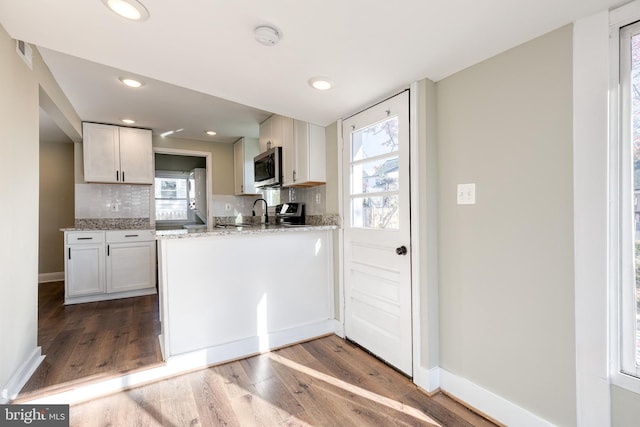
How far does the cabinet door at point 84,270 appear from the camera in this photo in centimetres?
351

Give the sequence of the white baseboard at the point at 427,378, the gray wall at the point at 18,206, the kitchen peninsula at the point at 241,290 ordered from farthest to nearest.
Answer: the kitchen peninsula at the point at 241,290
the white baseboard at the point at 427,378
the gray wall at the point at 18,206

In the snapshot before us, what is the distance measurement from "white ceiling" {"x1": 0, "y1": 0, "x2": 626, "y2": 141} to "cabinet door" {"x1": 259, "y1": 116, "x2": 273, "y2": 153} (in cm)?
132

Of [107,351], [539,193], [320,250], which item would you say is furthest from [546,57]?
[107,351]

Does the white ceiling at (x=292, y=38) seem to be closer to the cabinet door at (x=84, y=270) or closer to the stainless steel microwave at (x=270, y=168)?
the stainless steel microwave at (x=270, y=168)

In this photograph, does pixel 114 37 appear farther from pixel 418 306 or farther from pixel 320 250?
pixel 418 306

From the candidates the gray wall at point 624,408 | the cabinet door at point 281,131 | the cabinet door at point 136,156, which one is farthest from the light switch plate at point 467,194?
the cabinet door at point 136,156

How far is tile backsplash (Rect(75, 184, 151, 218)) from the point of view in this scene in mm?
3982

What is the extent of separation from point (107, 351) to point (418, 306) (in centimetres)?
240

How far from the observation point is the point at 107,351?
2.28 meters

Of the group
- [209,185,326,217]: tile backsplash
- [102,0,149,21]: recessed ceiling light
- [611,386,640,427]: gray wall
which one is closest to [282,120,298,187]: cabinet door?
[209,185,326,217]: tile backsplash

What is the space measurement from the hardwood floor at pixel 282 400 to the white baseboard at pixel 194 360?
5 centimetres

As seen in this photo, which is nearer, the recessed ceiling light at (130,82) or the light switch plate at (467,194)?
the light switch plate at (467,194)

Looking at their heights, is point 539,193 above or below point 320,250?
above

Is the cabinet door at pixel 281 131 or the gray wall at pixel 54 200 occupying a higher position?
the cabinet door at pixel 281 131
